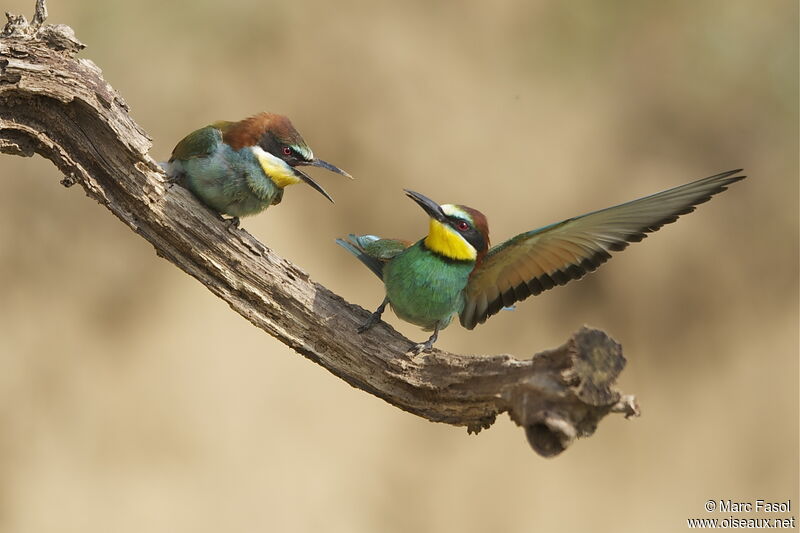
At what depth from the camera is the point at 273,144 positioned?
2523 millimetres

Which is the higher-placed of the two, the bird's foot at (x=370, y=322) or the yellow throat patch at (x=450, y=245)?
the yellow throat patch at (x=450, y=245)

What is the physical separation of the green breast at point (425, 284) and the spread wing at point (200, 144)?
0.60 m

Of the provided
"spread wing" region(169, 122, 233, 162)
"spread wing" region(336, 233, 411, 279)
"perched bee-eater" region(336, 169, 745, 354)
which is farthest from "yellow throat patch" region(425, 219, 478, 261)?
"spread wing" region(169, 122, 233, 162)

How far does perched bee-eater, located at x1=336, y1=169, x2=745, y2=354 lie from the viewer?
7.91 feet

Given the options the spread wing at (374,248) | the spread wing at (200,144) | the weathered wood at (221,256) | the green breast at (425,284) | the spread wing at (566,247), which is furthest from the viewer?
the spread wing at (374,248)

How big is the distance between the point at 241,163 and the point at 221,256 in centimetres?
26

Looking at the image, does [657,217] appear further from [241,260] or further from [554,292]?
[554,292]

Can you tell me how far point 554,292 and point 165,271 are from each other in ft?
6.07

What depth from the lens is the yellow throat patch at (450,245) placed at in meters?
2.58

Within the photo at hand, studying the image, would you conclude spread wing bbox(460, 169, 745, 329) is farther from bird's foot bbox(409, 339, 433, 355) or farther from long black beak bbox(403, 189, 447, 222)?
bird's foot bbox(409, 339, 433, 355)

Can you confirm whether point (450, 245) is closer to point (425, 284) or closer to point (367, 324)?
point (425, 284)

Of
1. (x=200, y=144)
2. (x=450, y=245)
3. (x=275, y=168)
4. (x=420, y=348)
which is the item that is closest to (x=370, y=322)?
(x=420, y=348)

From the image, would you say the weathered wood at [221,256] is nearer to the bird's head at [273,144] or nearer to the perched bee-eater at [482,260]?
the perched bee-eater at [482,260]

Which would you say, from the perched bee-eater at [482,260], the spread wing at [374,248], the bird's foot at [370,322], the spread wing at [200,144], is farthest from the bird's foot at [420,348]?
the spread wing at [200,144]
